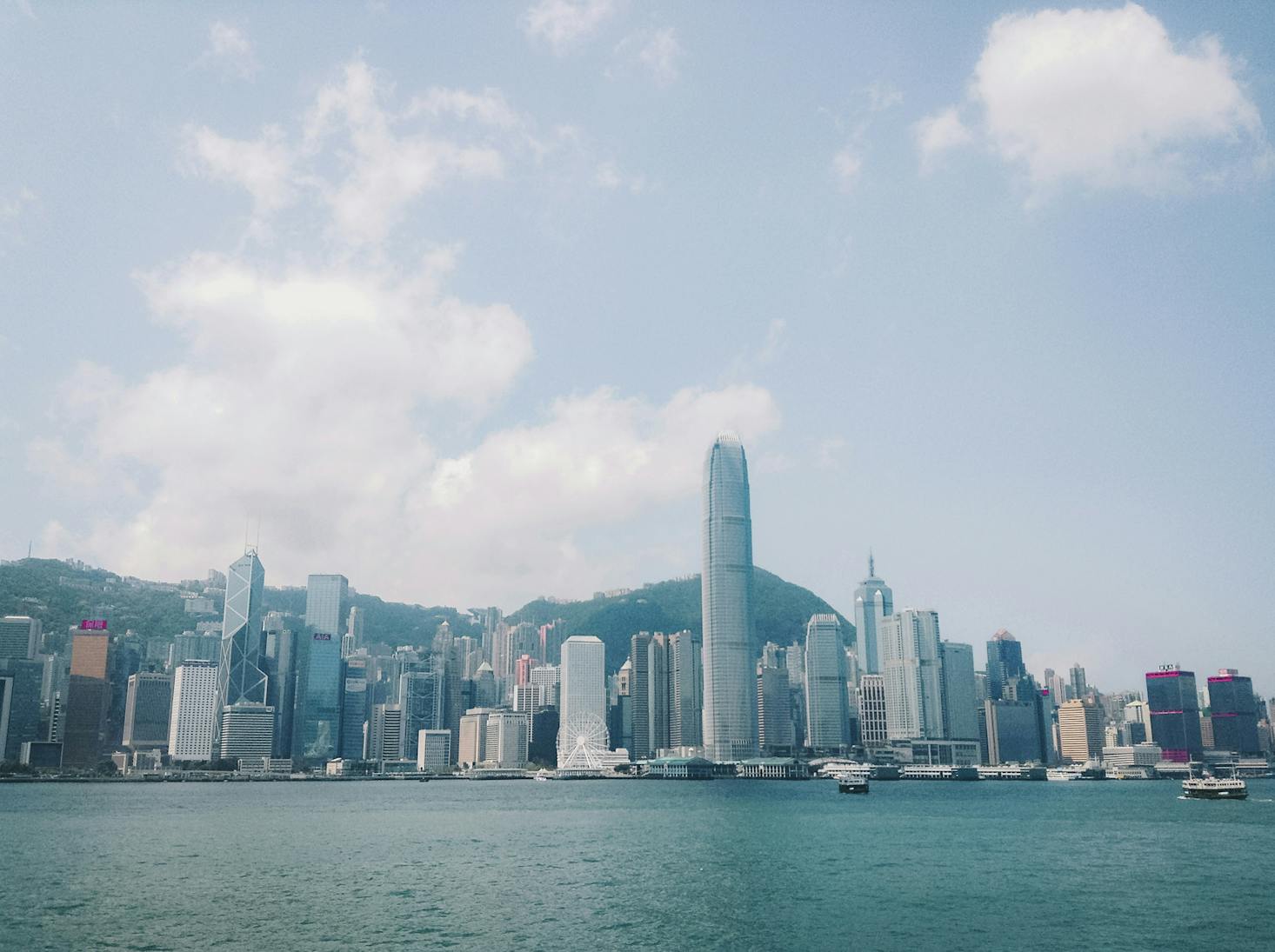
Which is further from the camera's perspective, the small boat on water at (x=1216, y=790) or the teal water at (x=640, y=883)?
the small boat on water at (x=1216, y=790)

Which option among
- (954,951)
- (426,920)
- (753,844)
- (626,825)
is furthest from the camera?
(626,825)

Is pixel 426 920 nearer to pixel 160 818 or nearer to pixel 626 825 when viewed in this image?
pixel 626 825

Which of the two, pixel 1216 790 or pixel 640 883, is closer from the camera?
pixel 640 883

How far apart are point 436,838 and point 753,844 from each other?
2871cm

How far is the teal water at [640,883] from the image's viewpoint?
1907 inches

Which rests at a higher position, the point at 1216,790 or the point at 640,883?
the point at 640,883

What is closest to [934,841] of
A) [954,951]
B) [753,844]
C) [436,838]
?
[753,844]

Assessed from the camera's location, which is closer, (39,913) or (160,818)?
(39,913)

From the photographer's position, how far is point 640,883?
65.4 metres

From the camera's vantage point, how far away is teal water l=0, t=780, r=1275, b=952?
4844 cm

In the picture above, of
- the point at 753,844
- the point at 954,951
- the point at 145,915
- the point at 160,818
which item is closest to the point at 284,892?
the point at 145,915

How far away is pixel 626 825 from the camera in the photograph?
117 meters

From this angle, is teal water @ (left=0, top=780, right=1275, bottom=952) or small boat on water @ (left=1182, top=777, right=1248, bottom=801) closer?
teal water @ (left=0, top=780, right=1275, bottom=952)

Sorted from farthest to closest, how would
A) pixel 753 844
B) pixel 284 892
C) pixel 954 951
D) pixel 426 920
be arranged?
pixel 753 844 → pixel 284 892 → pixel 426 920 → pixel 954 951
